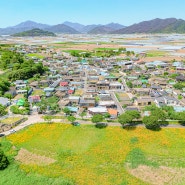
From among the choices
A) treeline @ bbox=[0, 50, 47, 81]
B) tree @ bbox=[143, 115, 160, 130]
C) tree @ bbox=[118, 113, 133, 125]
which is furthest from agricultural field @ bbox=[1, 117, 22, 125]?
treeline @ bbox=[0, 50, 47, 81]

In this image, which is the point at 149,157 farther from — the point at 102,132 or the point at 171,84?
the point at 171,84

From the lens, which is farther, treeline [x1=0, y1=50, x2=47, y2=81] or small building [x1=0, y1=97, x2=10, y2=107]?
treeline [x1=0, y1=50, x2=47, y2=81]

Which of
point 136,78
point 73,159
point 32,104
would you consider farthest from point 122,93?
point 73,159

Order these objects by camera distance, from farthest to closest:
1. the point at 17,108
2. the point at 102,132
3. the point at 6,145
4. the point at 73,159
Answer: the point at 17,108 < the point at 102,132 < the point at 6,145 < the point at 73,159

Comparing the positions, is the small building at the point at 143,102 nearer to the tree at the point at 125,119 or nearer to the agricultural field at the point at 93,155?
the tree at the point at 125,119

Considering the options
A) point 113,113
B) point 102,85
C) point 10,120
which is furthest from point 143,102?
point 10,120

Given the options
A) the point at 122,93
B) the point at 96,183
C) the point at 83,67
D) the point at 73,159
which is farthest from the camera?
the point at 83,67

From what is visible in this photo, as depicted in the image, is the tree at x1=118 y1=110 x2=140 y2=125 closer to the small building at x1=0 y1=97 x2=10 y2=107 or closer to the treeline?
the small building at x1=0 y1=97 x2=10 y2=107
